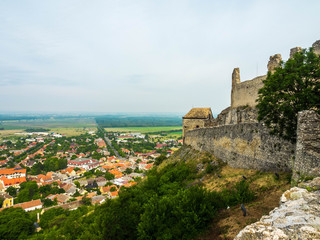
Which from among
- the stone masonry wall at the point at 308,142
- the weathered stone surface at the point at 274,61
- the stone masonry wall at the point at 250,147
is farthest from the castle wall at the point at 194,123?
the stone masonry wall at the point at 308,142

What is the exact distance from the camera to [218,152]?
2009 cm

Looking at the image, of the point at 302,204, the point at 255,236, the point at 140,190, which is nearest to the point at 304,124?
the point at 302,204

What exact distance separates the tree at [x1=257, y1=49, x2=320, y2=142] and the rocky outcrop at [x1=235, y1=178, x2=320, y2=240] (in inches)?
206

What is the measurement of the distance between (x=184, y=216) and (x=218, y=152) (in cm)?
1214

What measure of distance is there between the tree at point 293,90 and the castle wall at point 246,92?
10.4 m

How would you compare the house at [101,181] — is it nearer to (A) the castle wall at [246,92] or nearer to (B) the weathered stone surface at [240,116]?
(B) the weathered stone surface at [240,116]

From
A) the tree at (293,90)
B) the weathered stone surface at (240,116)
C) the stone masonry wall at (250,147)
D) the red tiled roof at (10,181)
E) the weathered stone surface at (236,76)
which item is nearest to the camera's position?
the tree at (293,90)

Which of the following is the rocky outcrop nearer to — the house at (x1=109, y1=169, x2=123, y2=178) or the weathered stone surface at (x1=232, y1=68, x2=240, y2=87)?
the weathered stone surface at (x1=232, y1=68, x2=240, y2=87)

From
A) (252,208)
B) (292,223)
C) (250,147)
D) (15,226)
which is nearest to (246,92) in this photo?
(250,147)

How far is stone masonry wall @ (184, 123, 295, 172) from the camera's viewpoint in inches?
445

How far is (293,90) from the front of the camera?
9.58m

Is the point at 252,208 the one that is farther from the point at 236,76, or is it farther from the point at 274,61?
the point at 236,76

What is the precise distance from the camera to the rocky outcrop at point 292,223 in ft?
12.0

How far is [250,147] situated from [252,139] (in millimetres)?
→ 656
